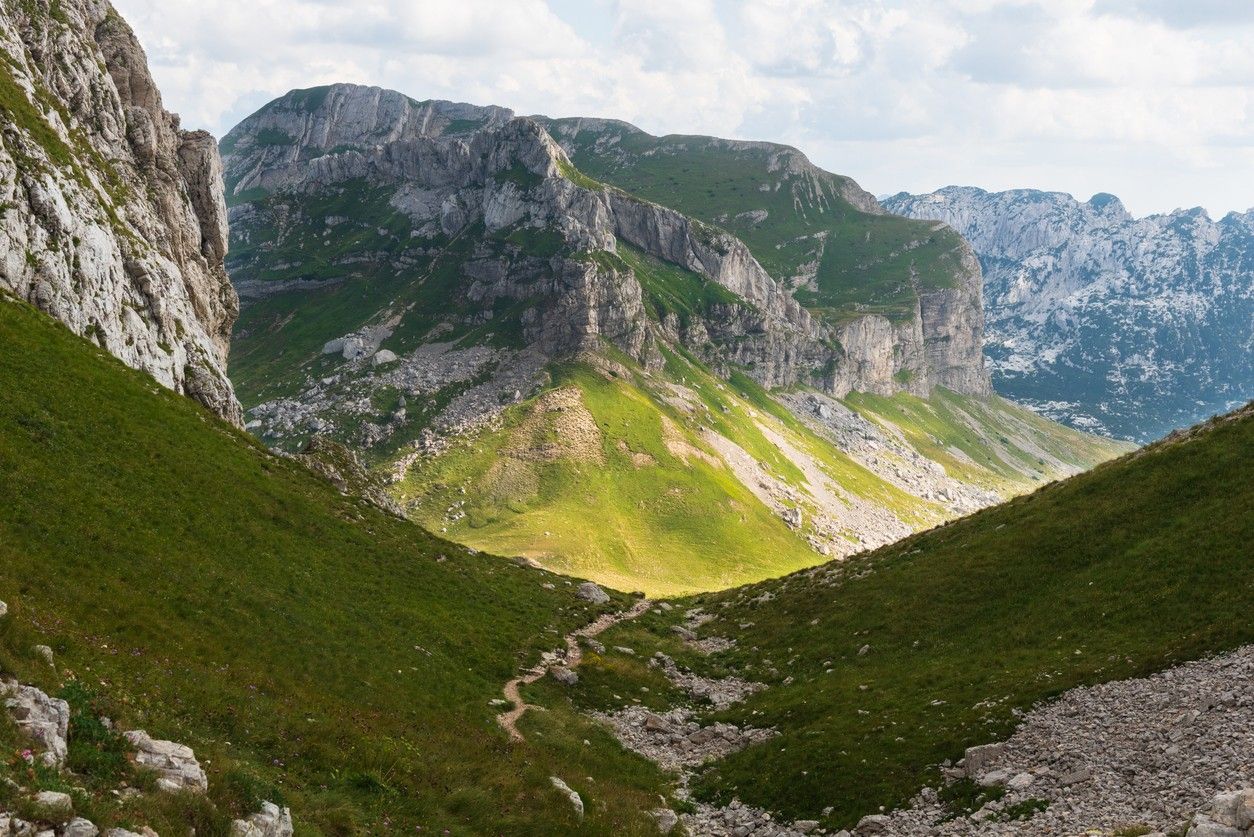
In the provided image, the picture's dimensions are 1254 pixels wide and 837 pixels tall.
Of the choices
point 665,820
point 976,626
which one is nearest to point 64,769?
point 665,820

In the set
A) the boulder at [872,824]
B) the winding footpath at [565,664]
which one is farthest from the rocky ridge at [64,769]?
the boulder at [872,824]

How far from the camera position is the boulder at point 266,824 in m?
18.0

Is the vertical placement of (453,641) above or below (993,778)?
above

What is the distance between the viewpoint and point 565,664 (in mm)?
54188

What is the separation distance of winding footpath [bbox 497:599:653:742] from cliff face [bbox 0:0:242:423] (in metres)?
42.2

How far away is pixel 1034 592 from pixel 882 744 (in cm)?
1991

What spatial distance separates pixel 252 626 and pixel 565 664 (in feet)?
72.5

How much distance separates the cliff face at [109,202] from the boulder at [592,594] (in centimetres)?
3957

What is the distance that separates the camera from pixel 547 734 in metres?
41.6

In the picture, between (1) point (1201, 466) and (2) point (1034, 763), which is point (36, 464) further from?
(1) point (1201, 466)

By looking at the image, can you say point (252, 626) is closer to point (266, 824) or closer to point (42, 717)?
point (266, 824)

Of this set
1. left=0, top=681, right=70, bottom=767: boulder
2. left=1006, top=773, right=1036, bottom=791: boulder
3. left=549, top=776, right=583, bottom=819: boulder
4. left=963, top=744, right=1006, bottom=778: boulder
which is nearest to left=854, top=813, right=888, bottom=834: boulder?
left=963, top=744, right=1006, bottom=778: boulder

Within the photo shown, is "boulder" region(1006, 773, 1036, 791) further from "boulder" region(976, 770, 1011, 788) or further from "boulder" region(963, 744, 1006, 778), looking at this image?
"boulder" region(963, 744, 1006, 778)

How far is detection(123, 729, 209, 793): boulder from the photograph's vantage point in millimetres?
18391
